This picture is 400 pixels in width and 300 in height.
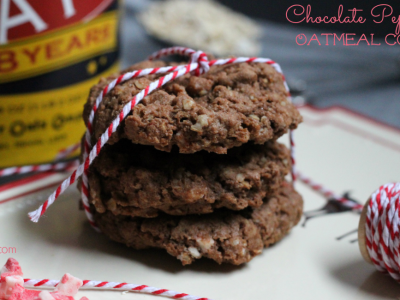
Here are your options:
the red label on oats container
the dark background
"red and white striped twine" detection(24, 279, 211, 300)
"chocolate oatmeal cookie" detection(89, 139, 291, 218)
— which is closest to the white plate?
"red and white striped twine" detection(24, 279, 211, 300)

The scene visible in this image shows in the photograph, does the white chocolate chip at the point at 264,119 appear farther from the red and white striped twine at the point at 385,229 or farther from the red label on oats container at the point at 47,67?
the red label on oats container at the point at 47,67

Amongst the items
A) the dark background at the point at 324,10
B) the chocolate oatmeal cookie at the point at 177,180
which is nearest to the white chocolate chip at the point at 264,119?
the chocolate oatmeal cookie at the point at 177,180

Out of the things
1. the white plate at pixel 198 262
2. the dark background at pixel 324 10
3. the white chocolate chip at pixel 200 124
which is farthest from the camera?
the dark background at pixel 324 10

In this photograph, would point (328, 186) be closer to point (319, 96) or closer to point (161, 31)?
point (319, 96)

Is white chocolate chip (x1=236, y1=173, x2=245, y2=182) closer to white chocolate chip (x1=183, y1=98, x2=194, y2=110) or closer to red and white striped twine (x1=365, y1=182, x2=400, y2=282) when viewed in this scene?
white chocolate chip (x1=183, y1=98, x2=194, y2=110)

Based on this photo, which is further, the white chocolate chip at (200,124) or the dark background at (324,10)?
the dark background at (324,10)

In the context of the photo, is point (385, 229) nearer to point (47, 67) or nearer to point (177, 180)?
point (177, 180)
